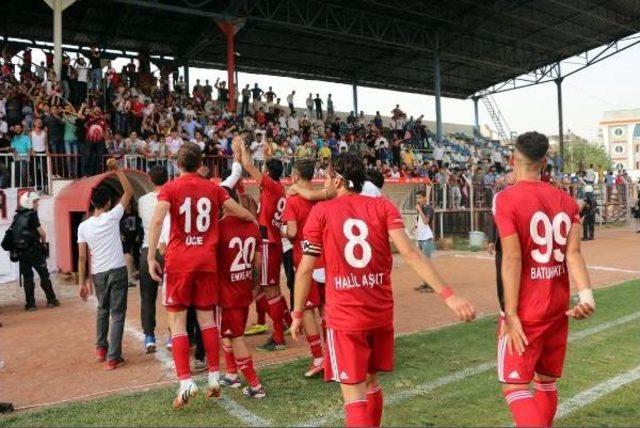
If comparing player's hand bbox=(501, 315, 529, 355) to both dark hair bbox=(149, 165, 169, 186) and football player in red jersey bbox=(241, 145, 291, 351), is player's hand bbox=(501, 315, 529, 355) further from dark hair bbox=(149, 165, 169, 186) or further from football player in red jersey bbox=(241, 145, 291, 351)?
dark hair bbox=(149, 165, 169, 186)

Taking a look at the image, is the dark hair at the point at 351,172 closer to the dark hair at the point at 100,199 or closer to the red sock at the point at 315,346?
the red sock at the point at 315,346

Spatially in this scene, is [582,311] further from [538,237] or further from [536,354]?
[538,237]

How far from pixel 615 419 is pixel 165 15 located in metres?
21.3

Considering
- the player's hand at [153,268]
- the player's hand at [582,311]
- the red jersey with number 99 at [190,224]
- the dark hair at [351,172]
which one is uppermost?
the dark hair at [351,172]

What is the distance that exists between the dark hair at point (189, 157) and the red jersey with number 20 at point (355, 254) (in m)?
1.58

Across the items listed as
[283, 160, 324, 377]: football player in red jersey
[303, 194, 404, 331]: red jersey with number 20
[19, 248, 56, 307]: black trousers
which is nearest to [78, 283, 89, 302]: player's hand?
[283, 160, 324, 377]: football player in red jersey

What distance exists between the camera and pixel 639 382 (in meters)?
4.80

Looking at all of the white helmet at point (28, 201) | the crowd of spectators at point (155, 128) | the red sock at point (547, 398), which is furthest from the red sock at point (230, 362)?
the white helmet at point (28, 201)

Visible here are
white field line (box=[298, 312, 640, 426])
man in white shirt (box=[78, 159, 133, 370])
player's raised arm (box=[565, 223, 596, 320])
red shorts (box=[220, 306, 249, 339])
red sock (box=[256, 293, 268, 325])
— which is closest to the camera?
player's raised arm (box=[565, 223, 596, 320])

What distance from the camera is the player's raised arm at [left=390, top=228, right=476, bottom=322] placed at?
3.02m

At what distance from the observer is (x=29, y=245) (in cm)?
870

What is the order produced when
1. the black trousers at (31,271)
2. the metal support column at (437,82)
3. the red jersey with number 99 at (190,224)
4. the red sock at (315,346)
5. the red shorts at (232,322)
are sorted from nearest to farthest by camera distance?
the red jersey with number 99 at (190,224) → the red shorts at (232,322) → the red sock at (315,346) → the black trousers at (31,271) → the metal support column at (437,82)

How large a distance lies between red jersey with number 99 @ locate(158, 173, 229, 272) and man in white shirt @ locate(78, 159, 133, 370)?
60.1 inches

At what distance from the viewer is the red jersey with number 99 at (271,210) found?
5.94 meters
